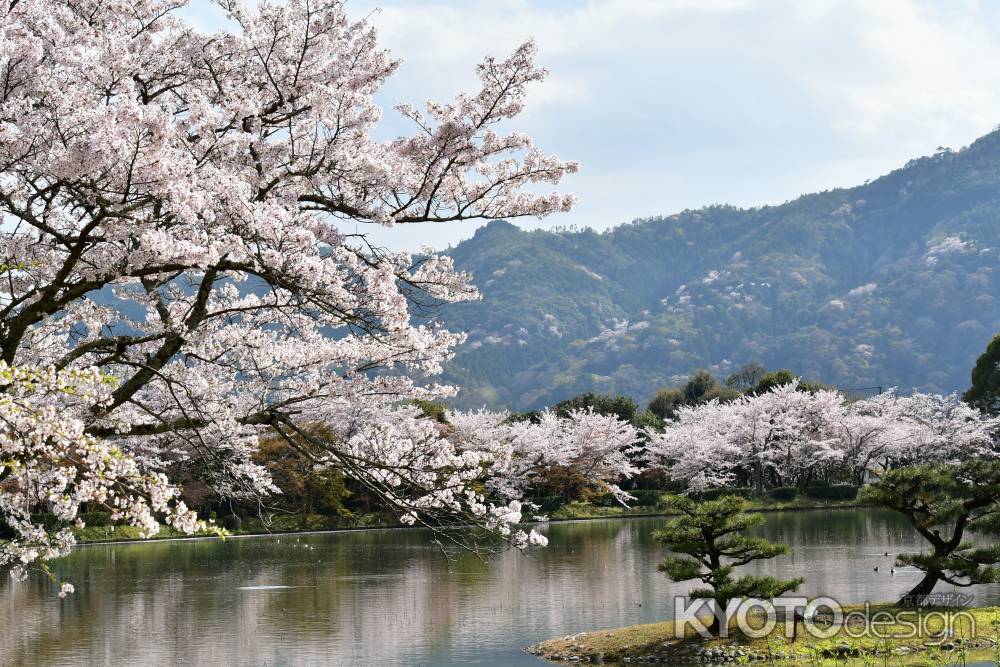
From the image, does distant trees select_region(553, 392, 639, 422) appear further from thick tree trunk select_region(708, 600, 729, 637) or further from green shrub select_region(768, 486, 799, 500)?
thick tree trunk select_region(708, 600, 729, 637)

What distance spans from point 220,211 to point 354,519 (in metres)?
33.4

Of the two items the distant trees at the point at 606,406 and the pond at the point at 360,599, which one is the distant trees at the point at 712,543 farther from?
the distant trees at the point at 606,406

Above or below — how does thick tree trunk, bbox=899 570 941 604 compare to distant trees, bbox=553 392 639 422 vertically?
below

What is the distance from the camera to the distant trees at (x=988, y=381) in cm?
4756

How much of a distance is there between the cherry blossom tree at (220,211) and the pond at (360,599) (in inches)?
233

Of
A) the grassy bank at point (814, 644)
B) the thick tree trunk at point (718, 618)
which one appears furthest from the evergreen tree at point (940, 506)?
the thick tree trunk at point (718, 618)

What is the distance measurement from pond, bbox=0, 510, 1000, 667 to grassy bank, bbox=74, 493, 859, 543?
5034mm

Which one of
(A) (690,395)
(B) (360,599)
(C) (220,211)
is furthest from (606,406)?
(C) (220,211)

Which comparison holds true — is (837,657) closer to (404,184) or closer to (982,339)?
(404,184)

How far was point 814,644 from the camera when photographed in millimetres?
11305

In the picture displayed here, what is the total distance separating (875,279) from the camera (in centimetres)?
19762

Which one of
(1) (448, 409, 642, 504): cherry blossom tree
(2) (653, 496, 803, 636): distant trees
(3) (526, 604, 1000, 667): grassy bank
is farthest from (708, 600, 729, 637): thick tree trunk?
(1) (448, 409, 642, 504): cherry blossom tree

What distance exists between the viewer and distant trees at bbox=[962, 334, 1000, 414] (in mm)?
47562

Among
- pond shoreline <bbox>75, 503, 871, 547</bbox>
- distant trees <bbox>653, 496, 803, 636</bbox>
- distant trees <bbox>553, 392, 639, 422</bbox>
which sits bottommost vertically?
pond shoreline <bbox>75, 503, 871, 547</bbox>
